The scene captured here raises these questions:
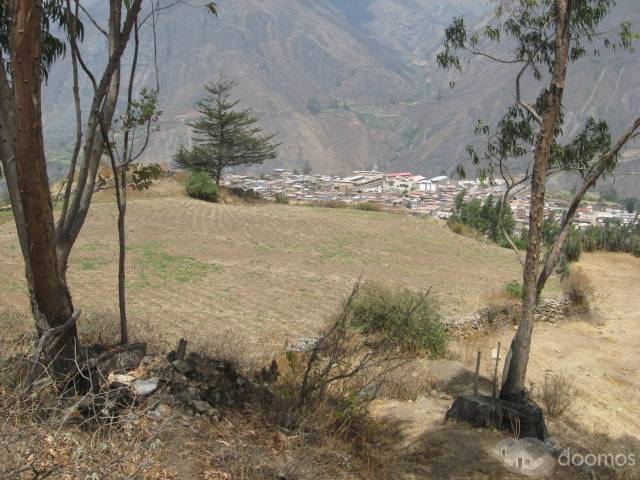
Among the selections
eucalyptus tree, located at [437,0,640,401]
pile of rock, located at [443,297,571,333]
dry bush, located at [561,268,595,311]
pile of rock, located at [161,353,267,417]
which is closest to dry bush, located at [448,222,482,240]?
dry bush, located at [561,268,595,311]

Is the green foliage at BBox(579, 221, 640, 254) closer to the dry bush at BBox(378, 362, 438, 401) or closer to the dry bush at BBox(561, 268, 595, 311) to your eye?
the dry bush at BBox(561, 268, 595, 311)

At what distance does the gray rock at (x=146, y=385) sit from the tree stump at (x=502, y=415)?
10.8 ft

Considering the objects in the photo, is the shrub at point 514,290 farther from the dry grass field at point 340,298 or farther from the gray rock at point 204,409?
the gray rock at point 204,409

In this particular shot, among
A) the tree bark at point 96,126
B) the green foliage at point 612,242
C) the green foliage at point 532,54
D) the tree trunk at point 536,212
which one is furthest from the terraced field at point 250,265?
the green foliage at point 532,54

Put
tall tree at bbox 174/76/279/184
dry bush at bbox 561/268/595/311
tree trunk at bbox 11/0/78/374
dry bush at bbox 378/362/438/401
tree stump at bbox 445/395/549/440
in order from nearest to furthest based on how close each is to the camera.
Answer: tree trunk at bbox 11/0/78/374
tree stump at bbox 445/395/549/440
dry bush at bbox 378/362/438/401
dry bush at bbox 561/268/595/311
tall tree at bbox 174/76/279/184

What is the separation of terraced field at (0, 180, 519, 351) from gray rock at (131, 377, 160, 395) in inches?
94.5

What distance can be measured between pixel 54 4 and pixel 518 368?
599cm

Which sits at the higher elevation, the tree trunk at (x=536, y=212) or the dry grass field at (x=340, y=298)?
the tree trunk at (x=536, y=212)

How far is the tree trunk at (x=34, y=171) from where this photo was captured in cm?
306

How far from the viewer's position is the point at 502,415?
562 cm

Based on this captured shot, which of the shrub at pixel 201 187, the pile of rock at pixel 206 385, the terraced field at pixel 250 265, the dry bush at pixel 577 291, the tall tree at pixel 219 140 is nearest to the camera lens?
the pile of rock at pixel 206 385

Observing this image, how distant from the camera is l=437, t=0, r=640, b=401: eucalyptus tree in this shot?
A: 231 inches

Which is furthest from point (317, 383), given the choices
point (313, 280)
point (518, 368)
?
point (313, 280)

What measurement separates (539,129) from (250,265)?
32.1ft
